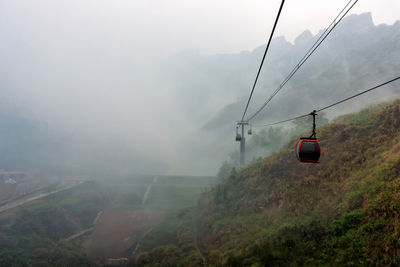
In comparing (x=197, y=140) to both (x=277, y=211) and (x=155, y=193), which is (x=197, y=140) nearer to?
(x=155, y=193)

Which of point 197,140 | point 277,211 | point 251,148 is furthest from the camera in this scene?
point 197,140

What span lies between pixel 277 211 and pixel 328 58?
126m

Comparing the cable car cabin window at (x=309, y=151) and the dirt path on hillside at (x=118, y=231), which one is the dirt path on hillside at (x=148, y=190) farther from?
the cable car cabin window at (x=309, y=151)

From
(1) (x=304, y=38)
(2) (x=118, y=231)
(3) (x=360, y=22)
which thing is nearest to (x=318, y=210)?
(2) (x=118, y=231)

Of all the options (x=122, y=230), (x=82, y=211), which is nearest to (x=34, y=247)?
(x=122, y=230)

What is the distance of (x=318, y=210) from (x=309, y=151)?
885cm

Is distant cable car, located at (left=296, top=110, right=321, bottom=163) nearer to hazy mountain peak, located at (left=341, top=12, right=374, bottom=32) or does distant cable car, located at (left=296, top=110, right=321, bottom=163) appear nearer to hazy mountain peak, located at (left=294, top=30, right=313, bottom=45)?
hazy mountain peak, located at (left=341, top=12, right=374, bottom=32)

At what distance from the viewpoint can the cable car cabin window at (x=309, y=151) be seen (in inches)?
316

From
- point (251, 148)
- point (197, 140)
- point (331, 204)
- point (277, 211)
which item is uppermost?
point (197, 140)

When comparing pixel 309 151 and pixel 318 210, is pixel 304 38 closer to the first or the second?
pixel 318 210

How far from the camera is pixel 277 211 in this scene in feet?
62.1

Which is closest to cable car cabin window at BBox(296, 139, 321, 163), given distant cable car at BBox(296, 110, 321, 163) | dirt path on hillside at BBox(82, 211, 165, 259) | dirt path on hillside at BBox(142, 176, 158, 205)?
distant cable car at BBox(296, 110, 321, 163)

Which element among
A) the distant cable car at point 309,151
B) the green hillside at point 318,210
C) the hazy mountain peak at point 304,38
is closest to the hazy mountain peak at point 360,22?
the hazy mountain peak at point 304,38

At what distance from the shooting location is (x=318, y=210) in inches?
579
